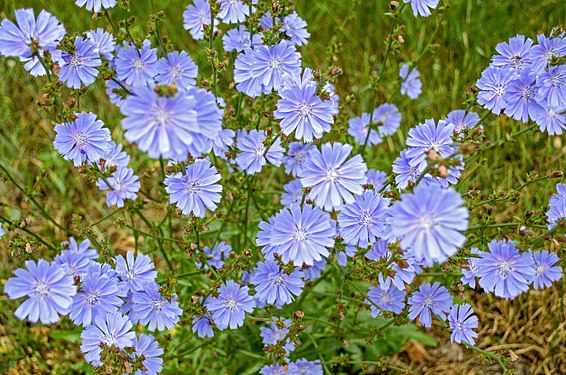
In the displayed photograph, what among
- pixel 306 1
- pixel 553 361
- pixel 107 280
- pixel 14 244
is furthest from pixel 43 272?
pixel 306 1

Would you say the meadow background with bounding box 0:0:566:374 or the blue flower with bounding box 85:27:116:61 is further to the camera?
the meadow background with bounding box 0:0:566:374

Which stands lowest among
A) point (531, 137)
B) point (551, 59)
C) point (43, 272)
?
point (43, 272)

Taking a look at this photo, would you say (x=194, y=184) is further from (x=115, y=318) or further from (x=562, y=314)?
(x=562, y=314)

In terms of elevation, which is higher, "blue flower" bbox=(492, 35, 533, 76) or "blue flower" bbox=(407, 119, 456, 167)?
"blue flower" bbox=(492, 35, 533, 76)

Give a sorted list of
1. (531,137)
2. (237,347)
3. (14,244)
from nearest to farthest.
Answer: (14,244)
(237,347)
(531,137)

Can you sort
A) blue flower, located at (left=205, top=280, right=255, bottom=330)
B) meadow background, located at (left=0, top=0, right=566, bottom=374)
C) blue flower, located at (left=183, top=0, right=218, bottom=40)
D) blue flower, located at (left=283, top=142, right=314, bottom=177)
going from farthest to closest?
meadow background, located at (left=0, top=0, right=566, bottom=374), blue flower, located at (left=183, top=0, right=218, bottom=40), blue flower, located at (left=283, top=142, right=314, bottom=177), blue flower, located at (left=205, top=280, right=255, bottom=330)

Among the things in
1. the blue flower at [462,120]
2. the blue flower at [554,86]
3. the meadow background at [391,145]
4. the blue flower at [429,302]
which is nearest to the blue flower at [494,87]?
the blue flower at [554,86]

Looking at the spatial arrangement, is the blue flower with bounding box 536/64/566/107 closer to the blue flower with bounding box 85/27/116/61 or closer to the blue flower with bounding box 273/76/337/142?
the blue flower with bounding box 273/76/337/142

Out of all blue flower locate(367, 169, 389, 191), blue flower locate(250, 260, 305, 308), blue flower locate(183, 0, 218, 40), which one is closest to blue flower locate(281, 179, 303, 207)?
blue flower locate(367, 169, 389, 191)
